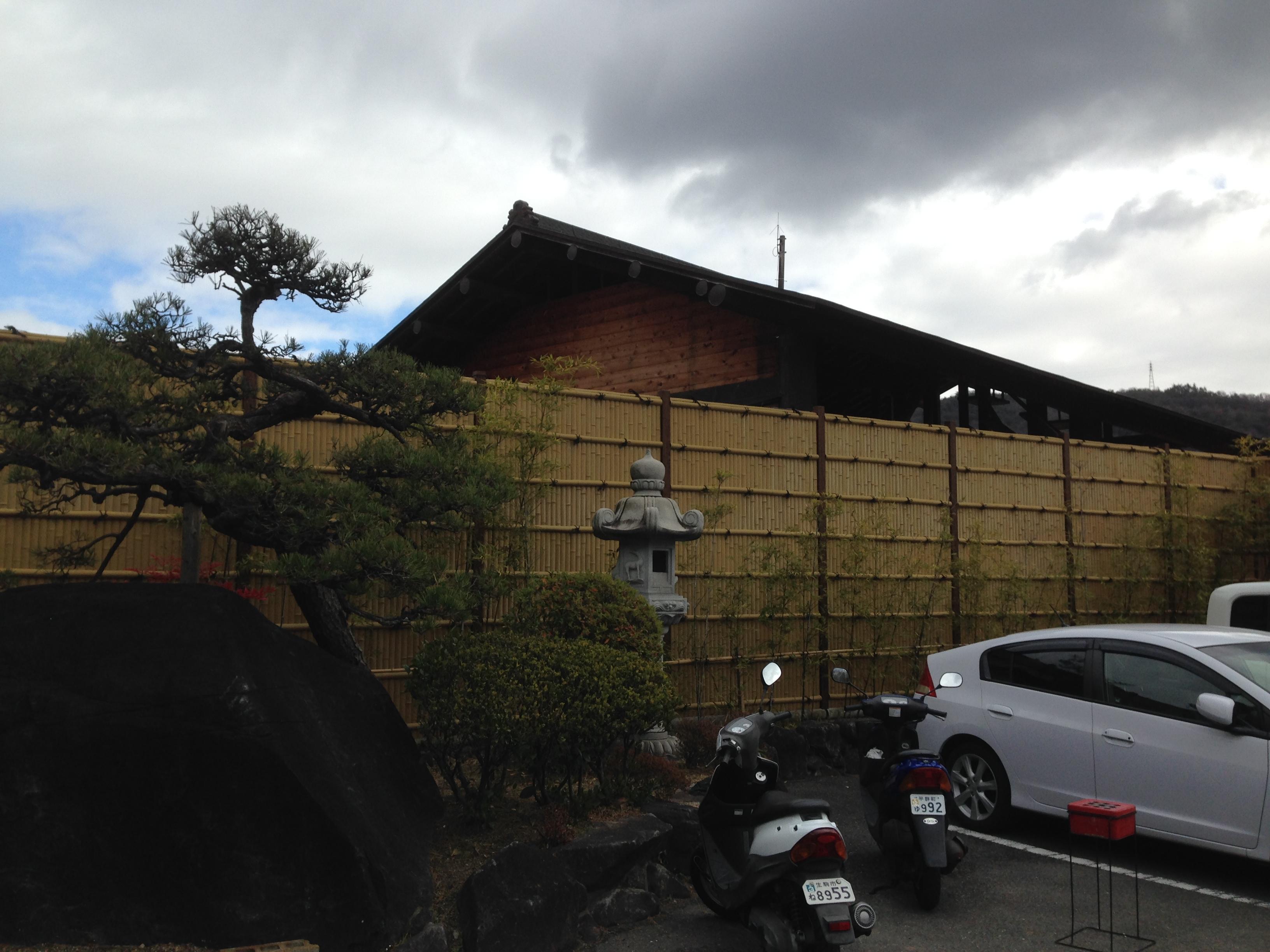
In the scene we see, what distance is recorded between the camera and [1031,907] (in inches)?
210

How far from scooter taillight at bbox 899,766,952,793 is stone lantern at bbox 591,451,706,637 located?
7.77 feet

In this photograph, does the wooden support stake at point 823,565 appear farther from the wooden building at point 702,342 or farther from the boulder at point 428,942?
the boulder at point 428,942

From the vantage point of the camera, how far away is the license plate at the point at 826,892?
163 inches

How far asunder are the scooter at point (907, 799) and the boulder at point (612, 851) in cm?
124

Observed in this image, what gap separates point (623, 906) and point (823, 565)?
17.0ft

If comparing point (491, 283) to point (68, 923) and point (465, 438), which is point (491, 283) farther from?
point (68, 923)

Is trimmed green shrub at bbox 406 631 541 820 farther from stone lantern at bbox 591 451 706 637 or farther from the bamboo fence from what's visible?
the bamboo fence

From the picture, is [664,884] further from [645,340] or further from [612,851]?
[645,340]

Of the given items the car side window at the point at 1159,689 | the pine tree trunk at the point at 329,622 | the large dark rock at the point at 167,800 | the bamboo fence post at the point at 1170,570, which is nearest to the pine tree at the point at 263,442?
the pine tree trunk at the point at 329,622

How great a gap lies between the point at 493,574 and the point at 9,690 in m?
2.40

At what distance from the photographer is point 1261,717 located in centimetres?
536

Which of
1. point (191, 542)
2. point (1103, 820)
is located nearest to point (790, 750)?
point (1103, 820)

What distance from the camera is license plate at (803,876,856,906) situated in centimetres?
414

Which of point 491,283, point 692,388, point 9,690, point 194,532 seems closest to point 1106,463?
point 692,388
